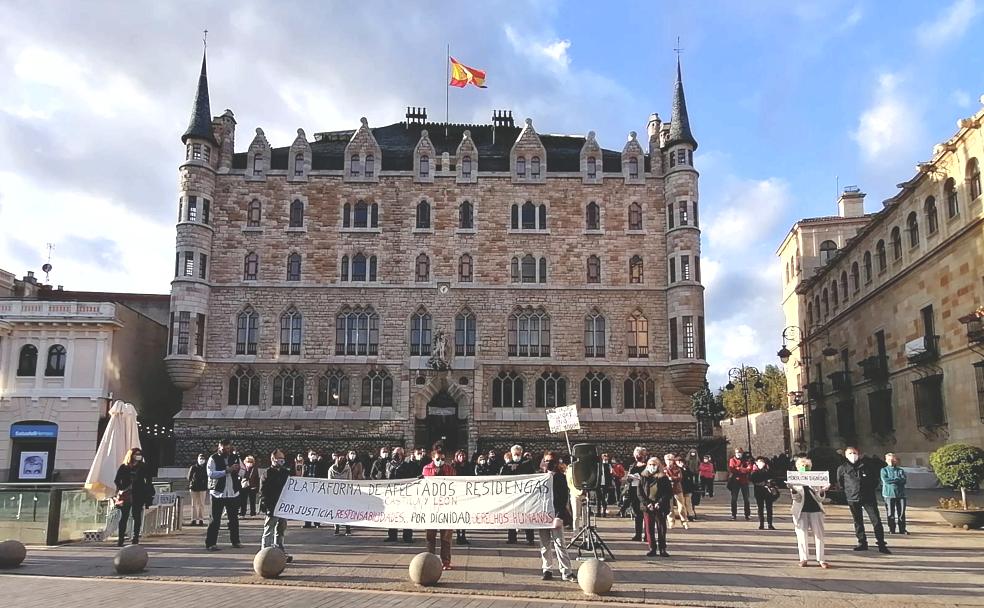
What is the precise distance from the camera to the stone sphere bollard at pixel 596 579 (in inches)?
410

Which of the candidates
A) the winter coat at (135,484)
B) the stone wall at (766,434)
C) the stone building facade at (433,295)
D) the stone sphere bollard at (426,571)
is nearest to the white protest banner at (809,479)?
the stone sphere bollard at (426,571)

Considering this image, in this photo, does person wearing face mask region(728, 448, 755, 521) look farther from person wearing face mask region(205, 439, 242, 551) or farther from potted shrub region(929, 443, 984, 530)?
person wearing face mask region(205, 439, 242, 551)

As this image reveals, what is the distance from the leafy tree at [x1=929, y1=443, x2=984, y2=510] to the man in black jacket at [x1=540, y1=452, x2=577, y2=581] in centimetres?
1185

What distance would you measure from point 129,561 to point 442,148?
3728 centimetres

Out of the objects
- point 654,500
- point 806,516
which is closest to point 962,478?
point 806,516

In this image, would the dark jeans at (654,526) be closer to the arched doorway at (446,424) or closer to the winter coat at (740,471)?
the winter coat at (740,471)

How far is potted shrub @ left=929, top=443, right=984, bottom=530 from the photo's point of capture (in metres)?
18.4

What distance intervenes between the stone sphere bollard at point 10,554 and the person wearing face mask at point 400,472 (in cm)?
678

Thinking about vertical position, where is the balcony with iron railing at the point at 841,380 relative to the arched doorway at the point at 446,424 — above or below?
above

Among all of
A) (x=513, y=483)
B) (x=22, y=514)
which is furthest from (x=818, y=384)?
(x=22, y=514)

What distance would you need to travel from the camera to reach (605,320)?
41.8 metres

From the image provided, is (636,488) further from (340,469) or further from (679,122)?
(679,122)

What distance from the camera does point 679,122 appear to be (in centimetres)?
4288

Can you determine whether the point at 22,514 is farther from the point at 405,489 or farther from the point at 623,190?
the point at 623,190
